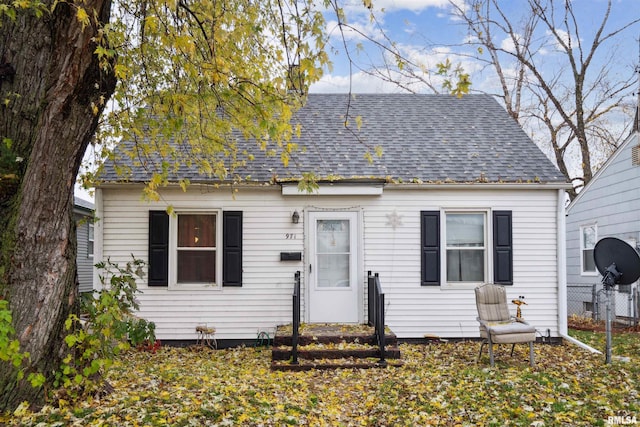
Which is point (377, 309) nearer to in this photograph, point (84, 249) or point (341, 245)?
point (341, 245)

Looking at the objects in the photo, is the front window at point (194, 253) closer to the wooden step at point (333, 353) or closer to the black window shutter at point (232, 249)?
the black window shutter at point (232, 249)

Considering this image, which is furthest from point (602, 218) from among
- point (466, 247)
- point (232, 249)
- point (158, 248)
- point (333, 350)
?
point (158, 248)

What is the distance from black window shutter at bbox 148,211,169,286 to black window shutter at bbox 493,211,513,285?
18.4 ft

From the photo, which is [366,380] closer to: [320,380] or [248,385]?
[320,380]

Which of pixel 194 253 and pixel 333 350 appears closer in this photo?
pixel 333 350

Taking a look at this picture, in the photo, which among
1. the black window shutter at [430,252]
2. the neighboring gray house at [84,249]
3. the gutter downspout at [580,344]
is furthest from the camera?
the neighboring gray house at [84,249]

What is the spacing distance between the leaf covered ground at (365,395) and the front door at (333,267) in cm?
139

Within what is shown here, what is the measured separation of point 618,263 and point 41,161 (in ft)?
24.5

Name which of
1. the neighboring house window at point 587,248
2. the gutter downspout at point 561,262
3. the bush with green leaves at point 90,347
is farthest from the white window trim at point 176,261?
the neighboring house window at point 587,248

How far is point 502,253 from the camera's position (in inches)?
345

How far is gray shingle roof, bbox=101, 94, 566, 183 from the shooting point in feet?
29.2

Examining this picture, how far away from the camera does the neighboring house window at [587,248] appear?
13138 millimetres

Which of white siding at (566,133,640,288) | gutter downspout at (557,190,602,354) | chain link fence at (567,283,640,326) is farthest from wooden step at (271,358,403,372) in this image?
white siding at (566,133,640,288)

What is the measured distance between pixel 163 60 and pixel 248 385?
4482mm
